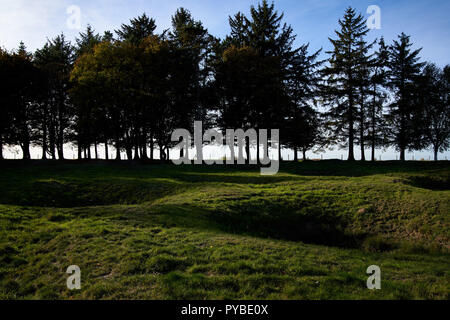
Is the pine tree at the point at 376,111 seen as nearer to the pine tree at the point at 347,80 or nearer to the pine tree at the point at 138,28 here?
the pine tree at the point at 347,80

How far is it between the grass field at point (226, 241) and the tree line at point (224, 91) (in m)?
21.8

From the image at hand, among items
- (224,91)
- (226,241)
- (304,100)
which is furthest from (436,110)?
(226,241)

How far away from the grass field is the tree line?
A: 858 inches

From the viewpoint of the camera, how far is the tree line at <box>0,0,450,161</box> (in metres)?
36.0

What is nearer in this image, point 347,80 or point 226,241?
point 226,241

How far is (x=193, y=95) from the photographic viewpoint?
40.7 m

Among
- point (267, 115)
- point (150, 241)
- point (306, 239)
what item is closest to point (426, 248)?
point (306, 239)

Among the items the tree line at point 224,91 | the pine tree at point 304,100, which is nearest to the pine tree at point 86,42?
the tree line at point 224,91

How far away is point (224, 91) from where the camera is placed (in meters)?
40.3

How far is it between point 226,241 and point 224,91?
111 feet

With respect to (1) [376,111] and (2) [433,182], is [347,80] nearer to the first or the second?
(1) [376,111]

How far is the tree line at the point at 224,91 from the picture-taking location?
36031 millimetres

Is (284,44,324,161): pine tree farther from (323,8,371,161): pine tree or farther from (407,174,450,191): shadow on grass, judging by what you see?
(407,174,450,191): shadow on grass

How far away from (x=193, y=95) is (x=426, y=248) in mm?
35951
